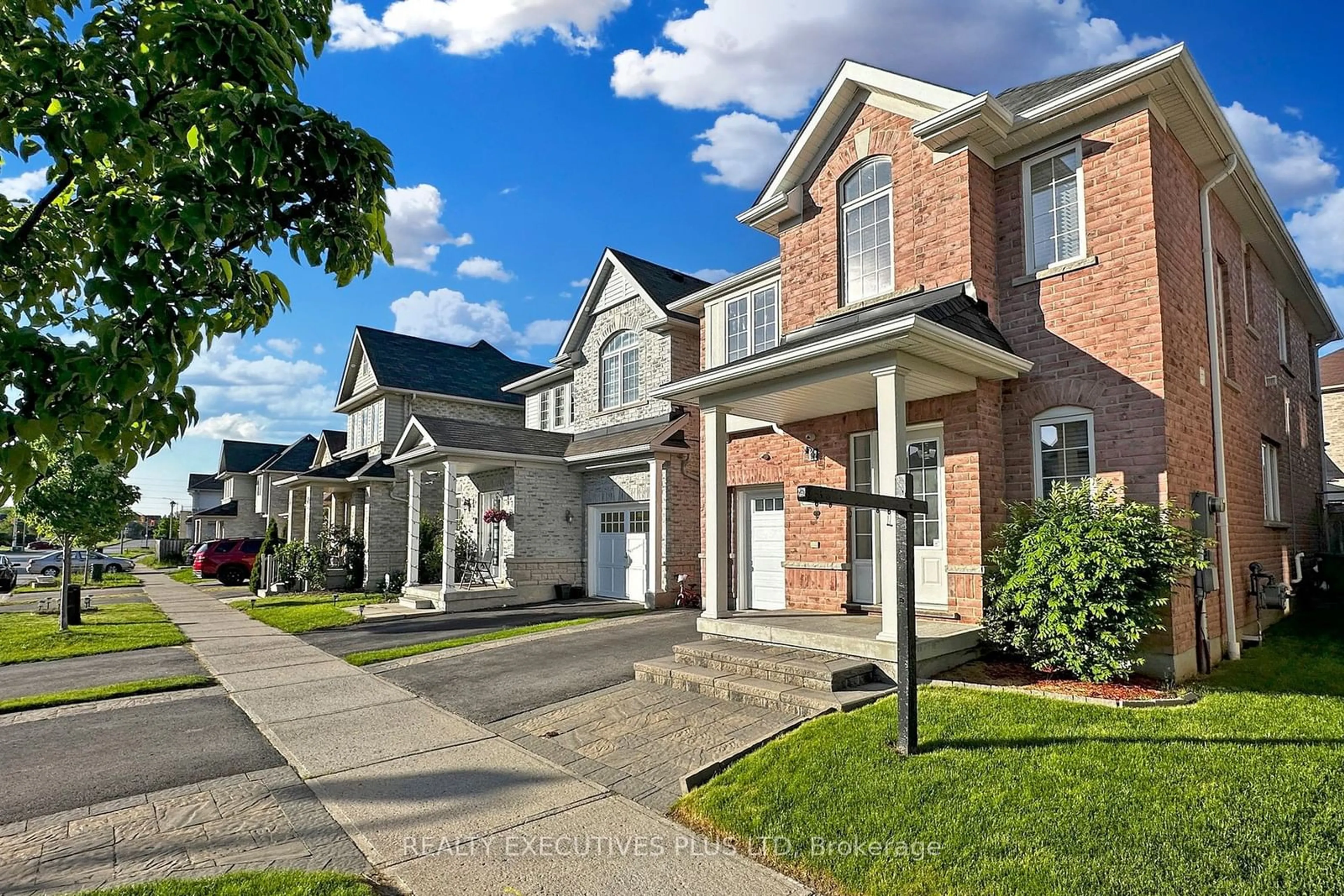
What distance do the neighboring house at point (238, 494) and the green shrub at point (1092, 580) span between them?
40429mm

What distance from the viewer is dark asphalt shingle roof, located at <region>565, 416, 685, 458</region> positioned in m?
16.5

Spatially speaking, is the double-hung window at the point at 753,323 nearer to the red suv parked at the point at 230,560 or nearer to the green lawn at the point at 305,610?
the green lawn at the point at 305,610

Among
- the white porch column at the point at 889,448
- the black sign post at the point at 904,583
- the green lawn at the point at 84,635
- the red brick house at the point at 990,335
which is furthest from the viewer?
the green lawn at the point at 84,635

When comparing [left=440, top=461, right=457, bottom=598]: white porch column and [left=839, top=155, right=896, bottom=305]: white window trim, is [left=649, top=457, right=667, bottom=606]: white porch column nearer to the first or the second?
[left=440, top=461, right=457, bottom=598]: white porch column

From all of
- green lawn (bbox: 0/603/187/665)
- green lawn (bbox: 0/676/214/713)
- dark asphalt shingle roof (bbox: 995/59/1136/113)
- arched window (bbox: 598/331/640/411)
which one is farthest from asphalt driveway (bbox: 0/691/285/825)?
arched window (bbox: 598/331/640/411)

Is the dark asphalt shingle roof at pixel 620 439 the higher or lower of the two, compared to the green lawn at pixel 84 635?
higher

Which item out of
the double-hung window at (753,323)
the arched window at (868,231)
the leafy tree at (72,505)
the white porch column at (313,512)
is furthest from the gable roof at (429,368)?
the arched window at (868,231)

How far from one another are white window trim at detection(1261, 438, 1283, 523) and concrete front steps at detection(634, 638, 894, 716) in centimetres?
960

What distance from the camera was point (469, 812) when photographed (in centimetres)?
508

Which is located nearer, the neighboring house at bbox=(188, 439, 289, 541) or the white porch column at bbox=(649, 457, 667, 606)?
the white porch column at bbox=(649, 457, 667, 606)

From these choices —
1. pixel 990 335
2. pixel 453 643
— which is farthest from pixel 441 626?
pixel 990 335

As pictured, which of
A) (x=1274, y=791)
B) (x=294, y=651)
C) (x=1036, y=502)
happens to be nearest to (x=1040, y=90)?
(x=1036, y=502)

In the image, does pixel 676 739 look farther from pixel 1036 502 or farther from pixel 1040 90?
pixel 1040 90

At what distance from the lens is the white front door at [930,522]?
31.4 ft
